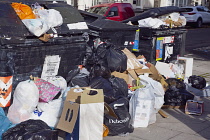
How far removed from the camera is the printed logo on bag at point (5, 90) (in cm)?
489

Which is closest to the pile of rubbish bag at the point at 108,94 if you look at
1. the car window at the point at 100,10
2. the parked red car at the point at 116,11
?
the parked red car at the point at 116,11

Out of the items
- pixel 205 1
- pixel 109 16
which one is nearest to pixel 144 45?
pixel 109 16

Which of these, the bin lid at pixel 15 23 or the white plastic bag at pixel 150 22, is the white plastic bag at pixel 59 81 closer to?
the bin lid at pixel 15 23

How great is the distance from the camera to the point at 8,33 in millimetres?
5000

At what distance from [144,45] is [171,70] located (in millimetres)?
832

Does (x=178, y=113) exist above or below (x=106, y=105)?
below

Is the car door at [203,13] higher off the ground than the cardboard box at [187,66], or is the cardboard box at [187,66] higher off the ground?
the car door at [203,13]

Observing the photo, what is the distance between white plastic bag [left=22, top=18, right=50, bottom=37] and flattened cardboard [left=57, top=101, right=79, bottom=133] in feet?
4.28

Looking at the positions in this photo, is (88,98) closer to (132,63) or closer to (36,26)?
(36,26)

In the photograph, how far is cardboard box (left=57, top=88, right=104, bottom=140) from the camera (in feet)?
14.2

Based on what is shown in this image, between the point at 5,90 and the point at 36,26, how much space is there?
104 cm

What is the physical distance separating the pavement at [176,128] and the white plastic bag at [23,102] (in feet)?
2.02

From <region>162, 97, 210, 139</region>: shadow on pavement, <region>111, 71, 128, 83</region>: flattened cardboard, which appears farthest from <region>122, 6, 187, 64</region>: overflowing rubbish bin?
<region>162, 97, 210, 139</region>: shadow on pavement

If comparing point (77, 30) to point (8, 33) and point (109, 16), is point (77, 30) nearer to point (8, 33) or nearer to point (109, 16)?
point (8, 33)
